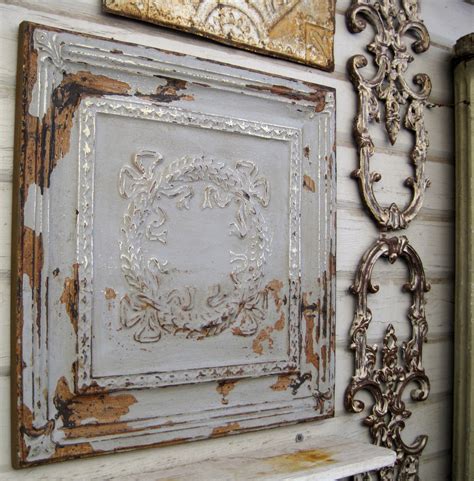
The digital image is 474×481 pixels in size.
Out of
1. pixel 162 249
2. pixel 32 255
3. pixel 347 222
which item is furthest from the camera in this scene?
pixel 347 222

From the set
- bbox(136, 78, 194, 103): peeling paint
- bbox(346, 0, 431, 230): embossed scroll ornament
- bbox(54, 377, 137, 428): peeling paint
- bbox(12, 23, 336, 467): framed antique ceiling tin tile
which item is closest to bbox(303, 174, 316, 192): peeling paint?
bbox(12, 23, 336, 467): framed antique ceiling tin tile

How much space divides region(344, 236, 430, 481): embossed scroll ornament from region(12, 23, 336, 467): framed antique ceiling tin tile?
89mm

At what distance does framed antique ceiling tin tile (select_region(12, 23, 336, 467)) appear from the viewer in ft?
3.27

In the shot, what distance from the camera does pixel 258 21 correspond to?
1239mm

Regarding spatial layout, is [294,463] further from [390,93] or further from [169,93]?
[390,93]

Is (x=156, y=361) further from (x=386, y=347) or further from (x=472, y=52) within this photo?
(x=472, y=52)

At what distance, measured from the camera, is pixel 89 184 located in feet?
3.43

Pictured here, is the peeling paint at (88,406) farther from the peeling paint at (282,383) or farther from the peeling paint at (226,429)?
the peeling paint at (282,383)

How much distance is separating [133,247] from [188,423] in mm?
297

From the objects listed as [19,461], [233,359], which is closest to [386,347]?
[233,359]

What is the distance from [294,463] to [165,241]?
43 centimetres

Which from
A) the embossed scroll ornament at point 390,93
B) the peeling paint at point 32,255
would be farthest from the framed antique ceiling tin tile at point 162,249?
the embossed scroll ornament at point 390,93

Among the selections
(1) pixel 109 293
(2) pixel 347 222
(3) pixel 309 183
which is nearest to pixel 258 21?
(3) pixel 309 183

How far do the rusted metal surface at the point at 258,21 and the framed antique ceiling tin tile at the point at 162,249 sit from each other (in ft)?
0.19
